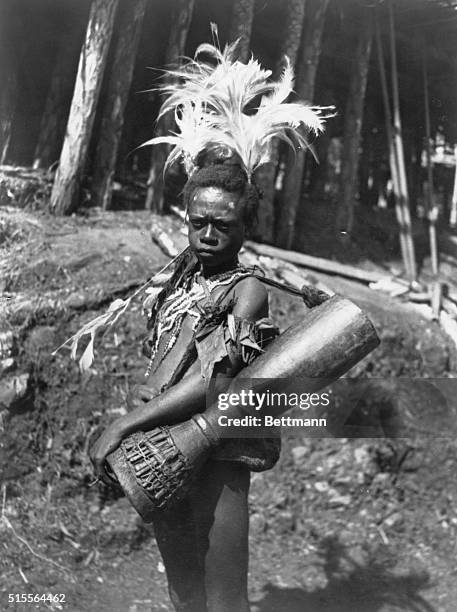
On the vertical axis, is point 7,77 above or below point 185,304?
above

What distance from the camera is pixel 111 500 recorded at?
4.78 m

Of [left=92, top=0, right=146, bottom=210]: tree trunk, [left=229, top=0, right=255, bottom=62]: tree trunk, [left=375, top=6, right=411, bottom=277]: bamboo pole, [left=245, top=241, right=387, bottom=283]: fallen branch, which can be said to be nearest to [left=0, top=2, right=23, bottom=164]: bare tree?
[left=92, top=0, right=146, bottom=210]: tree trunk

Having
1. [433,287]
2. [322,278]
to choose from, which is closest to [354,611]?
[322,278]

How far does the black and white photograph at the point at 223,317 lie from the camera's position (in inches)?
99.6

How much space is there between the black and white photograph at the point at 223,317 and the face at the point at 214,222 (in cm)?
1

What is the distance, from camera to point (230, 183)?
2582mm

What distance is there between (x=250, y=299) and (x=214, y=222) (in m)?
0.29

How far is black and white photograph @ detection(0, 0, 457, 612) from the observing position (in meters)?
2.53

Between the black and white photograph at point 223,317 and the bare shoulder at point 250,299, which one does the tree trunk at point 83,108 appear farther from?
the bare shoulder at point 250,299

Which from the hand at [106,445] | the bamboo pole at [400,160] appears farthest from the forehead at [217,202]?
the bamboo pole at [400,160]

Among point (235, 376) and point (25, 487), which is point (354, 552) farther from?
point (235, 376)

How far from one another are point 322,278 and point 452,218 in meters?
4.63
